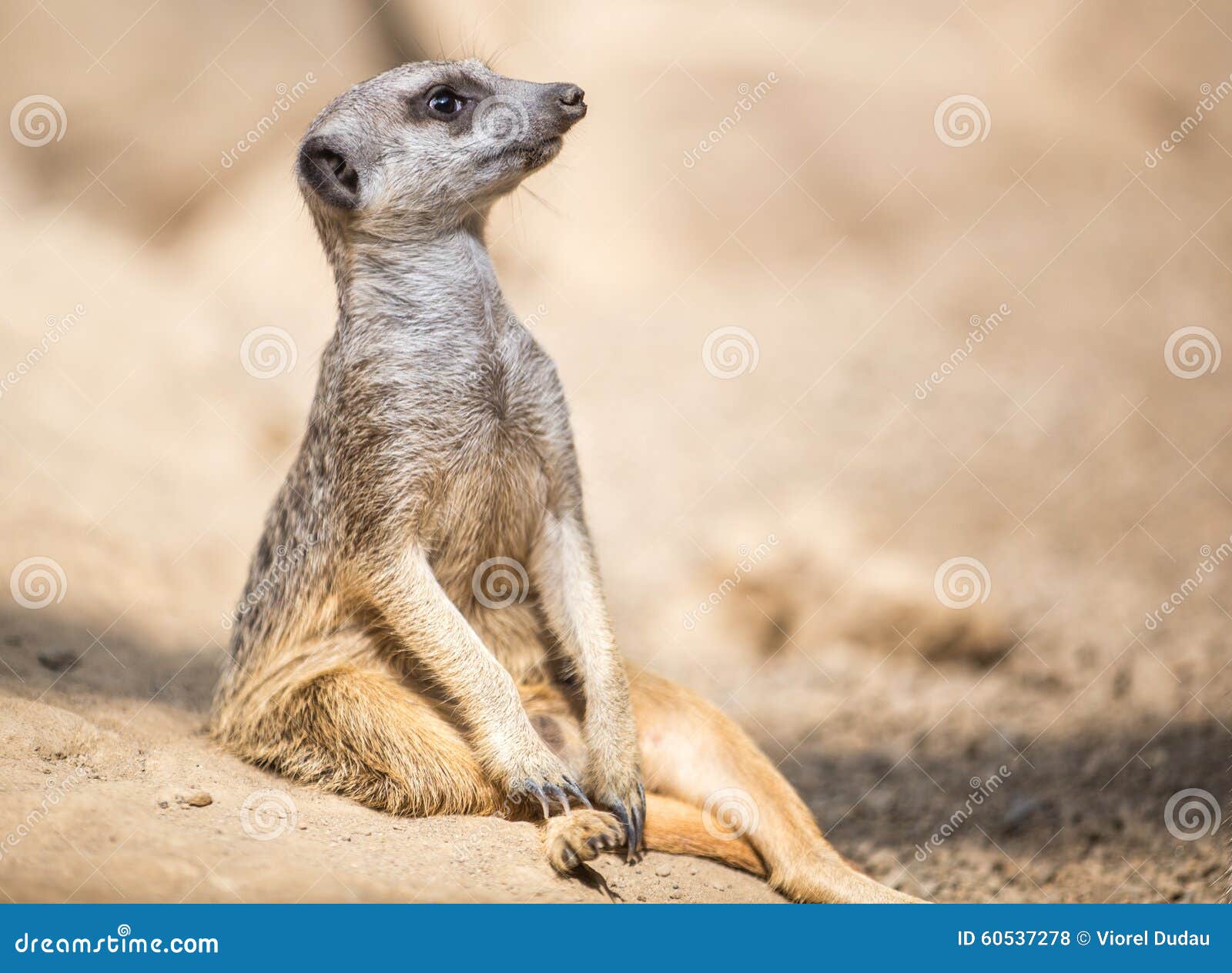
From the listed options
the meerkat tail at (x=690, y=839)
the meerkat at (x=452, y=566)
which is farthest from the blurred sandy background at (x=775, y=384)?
the meerkat at (x=452, y=566)

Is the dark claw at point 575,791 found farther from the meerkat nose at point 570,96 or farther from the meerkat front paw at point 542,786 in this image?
the meerkat nose at point 570,96

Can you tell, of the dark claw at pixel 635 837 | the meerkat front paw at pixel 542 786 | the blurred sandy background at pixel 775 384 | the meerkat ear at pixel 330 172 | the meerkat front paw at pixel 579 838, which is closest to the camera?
the meerkat front paw at pixel 579 838

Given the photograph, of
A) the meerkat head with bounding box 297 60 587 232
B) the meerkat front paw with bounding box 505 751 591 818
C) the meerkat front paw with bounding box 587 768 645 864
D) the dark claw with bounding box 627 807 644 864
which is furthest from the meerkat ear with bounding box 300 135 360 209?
the dark claw with bounding box 627 807 644 864

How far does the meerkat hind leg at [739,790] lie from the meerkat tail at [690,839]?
14 millimetres

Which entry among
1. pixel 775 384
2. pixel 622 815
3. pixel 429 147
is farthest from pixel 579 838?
pixel 775 384

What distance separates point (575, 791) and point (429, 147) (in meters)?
1.81

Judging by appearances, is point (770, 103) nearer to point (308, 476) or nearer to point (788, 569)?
point (788, 569)

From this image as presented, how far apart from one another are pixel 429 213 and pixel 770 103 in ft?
16.4

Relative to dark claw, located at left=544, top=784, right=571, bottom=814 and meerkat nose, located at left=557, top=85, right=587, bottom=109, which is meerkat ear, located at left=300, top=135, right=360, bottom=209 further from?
dark claw, located at left=544, top=784, right=571, bottom=814

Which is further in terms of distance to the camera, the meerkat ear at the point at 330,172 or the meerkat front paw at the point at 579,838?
the meerkat ear at the point at 330,172

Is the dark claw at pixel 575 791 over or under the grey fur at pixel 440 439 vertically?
under

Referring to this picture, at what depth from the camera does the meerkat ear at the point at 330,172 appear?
116 inches

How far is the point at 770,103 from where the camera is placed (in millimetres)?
7328

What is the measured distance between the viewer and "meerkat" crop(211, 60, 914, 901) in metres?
2.84
